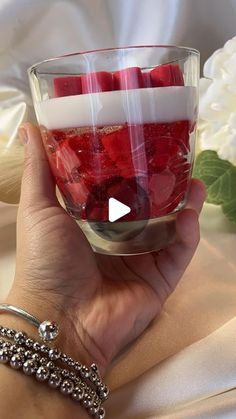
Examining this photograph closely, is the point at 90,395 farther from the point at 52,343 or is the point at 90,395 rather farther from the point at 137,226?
the point at 137,226

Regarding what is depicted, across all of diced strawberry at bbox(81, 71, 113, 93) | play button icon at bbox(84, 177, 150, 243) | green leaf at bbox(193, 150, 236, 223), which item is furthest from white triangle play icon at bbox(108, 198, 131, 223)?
green leaf at bbox(193, 150, 236, 223)

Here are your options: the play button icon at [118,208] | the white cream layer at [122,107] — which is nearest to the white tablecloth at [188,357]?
the play button icon at [118,208]

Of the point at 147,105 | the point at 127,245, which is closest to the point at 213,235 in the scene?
the point at 127,245

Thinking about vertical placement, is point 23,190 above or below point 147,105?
below

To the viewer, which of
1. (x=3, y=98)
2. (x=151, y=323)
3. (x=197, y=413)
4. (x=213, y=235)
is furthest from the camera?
(x=3, y=98)

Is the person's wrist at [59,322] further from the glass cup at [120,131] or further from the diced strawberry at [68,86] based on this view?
the diced strawberry at [68,86]

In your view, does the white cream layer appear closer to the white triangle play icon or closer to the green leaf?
the white triangle play icon
